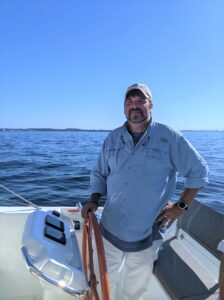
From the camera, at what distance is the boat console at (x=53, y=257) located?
1089mm

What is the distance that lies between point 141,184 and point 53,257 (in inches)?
35.0

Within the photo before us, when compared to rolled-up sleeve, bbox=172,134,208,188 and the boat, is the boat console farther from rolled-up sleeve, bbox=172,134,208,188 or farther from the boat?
rolled-up sleeve, bbox=172,134,208,188

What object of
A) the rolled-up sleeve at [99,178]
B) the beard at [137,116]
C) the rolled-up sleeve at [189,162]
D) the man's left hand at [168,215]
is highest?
the beard at [137,116]

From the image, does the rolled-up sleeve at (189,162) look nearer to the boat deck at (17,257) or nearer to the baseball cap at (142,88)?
the baseball cap at (142,88)

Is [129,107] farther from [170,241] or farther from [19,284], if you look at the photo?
[19,284]

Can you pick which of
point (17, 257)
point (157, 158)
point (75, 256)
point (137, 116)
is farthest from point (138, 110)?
point (17, 257)

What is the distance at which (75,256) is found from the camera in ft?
4.21

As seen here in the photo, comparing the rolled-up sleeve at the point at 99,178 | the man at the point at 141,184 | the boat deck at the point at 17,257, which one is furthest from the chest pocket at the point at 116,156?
the boat deck at the point at 17,257

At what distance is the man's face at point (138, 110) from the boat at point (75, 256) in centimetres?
72

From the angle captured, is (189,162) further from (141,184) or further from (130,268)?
(130,268)

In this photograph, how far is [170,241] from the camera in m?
2.63

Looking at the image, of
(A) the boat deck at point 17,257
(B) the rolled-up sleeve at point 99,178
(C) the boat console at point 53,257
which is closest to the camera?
(C) the boat console at point 53,257

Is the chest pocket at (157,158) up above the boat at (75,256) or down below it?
above

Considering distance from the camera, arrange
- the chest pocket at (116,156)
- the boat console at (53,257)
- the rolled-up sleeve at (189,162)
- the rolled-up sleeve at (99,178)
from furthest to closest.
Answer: the rolled-up sleeve at (99,178) < the chest pocket at (116,156) < the rolled-up sleeve at (189,162) < the boat console at (53,257)
